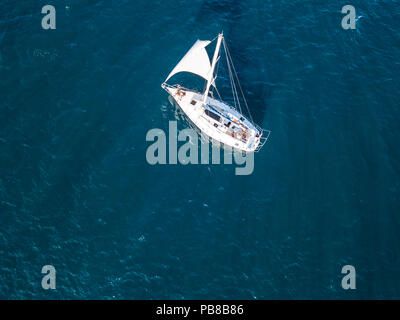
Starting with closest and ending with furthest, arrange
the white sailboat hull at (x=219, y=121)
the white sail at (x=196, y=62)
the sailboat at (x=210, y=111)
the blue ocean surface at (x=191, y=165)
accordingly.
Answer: the blue ocean surface at (x=191, y=165)
the white sail at (x=196, y=62)
the sailboat at (x=210, y=111)
the white sailboat hull at (x=219, y=121)

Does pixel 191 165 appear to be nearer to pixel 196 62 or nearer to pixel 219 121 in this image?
pixel 219 121

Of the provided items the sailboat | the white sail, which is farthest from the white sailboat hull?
the white sail

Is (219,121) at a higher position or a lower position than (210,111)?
lower

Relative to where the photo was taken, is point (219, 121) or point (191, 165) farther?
point (219, 121)

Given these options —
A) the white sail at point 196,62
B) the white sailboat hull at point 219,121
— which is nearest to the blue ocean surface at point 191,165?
the white sailboat hull at point 219,121

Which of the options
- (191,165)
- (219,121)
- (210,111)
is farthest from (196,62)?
(191,165)

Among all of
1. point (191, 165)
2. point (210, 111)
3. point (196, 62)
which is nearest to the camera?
point (191, 165)

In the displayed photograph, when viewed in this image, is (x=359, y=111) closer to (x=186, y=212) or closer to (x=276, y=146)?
(x=276, y=146)

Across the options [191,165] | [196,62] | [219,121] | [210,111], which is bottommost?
[191,165]

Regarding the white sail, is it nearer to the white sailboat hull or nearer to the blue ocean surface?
the white sailboat hull

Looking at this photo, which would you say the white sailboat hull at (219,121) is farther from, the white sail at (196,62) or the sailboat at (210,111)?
the white sail at (196,62)
